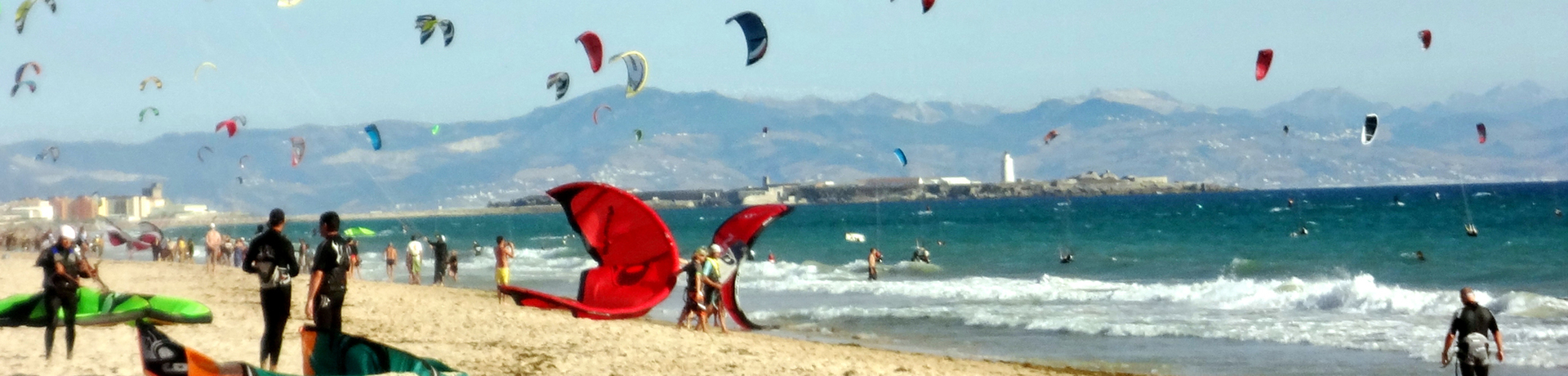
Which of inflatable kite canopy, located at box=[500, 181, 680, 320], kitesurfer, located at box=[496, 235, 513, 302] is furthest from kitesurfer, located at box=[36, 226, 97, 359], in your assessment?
kitesurfer, located at box=[496, 235, 513, 302]

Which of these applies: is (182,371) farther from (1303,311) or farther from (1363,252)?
(1363,252)

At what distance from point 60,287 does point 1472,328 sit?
888 cm

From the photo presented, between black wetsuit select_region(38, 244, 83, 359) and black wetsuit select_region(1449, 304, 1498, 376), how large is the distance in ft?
28.7

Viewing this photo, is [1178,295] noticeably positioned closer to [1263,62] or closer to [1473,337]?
[1263,62]

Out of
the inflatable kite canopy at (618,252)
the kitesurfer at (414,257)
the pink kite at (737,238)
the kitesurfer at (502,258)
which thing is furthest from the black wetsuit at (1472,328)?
the kitesurfer at (414,257)

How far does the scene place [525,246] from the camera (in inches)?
2584

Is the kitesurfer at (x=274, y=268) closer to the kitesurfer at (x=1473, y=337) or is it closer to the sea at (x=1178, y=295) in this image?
the kitesurfer at (x=1473, y=337)

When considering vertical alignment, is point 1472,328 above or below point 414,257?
below

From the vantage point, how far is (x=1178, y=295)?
22656 millimetres

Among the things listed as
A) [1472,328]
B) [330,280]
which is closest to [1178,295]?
[1472,328]

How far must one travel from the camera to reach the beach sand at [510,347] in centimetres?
974

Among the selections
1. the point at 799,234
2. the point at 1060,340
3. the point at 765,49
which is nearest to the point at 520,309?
the point at 765,49

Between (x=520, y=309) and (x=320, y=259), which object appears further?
(x=520, y=309)

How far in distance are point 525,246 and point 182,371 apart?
197 ft
